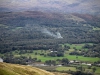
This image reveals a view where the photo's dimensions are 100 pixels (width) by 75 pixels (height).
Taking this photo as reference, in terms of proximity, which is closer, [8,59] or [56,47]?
[8,59]

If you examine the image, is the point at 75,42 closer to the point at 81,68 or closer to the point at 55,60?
the point at 55,60

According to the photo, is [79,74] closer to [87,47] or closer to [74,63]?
[74,63]

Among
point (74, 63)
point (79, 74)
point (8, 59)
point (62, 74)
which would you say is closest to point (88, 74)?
point (79, 74)

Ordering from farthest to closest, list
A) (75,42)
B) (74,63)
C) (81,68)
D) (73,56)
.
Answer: (75,42) → (73,56) → (74,63) → (81,68)

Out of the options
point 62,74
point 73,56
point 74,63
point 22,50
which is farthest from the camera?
point 22,50

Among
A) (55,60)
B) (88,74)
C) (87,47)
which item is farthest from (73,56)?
(88,74)

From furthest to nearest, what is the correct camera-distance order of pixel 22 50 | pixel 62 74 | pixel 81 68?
pixel 22 50
pixel 81 68
pixel 62 74

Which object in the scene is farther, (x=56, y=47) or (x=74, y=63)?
(x=56, y=47)

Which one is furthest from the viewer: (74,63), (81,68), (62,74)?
(74,63)
